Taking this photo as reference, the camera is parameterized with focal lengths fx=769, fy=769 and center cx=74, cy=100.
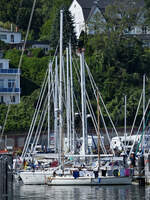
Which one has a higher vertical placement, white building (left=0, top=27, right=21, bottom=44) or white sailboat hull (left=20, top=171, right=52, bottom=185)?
white building (left=0, top=27, right=21, bottom=44)

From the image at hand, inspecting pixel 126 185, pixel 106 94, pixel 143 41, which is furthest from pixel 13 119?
pixel 126 185

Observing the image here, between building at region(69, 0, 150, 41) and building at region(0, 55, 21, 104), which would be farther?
building at region(69, 0, 150, 41)

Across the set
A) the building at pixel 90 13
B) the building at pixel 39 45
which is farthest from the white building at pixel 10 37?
the building at pixel 90 13

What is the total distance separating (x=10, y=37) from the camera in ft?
350

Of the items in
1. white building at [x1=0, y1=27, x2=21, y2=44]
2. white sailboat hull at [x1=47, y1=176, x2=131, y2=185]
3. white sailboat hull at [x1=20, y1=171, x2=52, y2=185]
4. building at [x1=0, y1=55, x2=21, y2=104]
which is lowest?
white sailboat hull at [x1=20, y1=171, x2=52, y2=185]

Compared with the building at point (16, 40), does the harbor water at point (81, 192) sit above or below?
below

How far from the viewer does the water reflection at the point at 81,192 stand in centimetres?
4103

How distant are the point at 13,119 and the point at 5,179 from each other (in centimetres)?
5145

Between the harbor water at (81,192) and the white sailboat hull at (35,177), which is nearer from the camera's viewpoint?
the harbor water at (81,192)

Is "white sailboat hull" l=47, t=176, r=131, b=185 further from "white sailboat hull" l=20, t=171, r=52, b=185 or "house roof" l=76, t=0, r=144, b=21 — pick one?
"house roof" l=76, t=0, r=144, b=21

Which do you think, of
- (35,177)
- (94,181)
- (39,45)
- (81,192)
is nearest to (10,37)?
(39,45)

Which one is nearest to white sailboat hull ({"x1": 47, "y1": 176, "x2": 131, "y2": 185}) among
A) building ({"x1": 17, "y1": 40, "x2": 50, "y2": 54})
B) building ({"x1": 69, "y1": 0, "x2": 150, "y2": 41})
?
building ({"x1": 69, "y1": 0, "x2": 150, "y2": 41})

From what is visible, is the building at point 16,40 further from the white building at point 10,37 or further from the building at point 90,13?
the building at point 90,13

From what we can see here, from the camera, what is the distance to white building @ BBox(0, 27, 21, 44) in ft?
347
